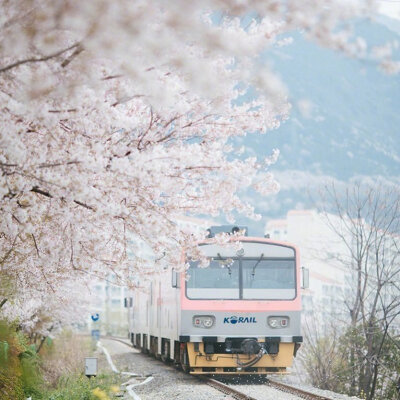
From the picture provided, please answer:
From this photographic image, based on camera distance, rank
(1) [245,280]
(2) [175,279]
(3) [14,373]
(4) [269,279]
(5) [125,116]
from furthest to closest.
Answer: (4) [269,279], (1) [245,280], (2) [175,279], (3) [14,373], (5) [125,116]

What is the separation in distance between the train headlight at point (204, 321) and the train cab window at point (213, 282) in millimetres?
397

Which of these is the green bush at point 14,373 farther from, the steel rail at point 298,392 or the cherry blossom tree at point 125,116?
the steel rail at point 298,392

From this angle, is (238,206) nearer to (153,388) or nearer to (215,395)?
(215,395)

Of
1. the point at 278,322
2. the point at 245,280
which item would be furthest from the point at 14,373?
the point at 278,322

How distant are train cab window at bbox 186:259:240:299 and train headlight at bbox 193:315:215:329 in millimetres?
397

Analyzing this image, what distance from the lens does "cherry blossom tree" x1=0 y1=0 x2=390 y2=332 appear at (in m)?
4.62

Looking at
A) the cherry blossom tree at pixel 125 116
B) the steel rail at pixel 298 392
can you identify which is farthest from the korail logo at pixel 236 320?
the cherry blossom tree at pixel 125 116

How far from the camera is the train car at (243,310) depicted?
15969mm

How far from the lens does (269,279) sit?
16438 mm

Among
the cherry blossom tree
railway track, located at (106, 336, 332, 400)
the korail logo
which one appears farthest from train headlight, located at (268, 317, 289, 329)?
the cherry blossom tree

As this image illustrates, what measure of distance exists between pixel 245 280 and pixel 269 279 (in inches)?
21.1

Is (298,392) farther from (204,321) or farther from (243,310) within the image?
(204,321)

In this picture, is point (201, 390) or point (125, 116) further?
point (201, 390)

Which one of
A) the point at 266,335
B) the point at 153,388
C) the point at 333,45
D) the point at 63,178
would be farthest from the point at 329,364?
the point at 333,45
